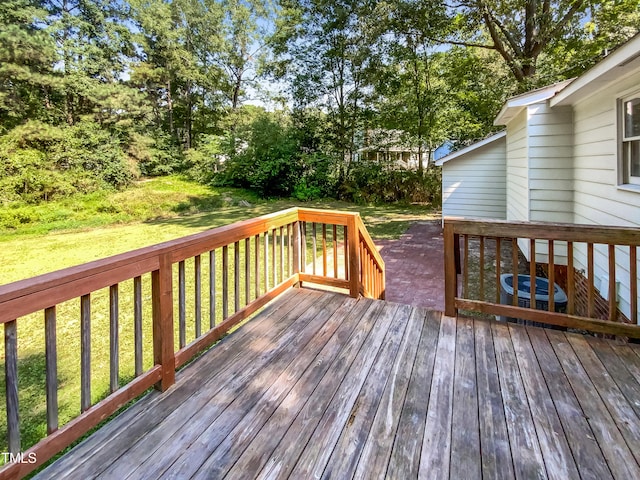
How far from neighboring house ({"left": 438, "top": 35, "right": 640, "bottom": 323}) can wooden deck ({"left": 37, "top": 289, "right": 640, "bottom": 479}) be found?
1727mm

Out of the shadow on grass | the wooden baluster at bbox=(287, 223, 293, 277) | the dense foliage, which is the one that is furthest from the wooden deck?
the dense foliage

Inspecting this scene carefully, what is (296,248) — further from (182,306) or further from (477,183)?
(477,183)

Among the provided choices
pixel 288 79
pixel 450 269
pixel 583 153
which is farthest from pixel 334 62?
pixel 450 269

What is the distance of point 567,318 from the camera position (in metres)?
2.48

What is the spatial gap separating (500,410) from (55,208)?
13385 millimetres

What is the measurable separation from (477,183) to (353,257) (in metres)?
6.28

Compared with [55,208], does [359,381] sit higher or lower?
lower

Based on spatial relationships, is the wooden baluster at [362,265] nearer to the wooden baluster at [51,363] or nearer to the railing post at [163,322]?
the railing post at [163,322]

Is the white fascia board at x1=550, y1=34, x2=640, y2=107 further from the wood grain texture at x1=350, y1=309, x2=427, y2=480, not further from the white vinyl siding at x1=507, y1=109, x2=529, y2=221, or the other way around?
the wood grain texture at x1=350, y1=309, x2=427, y2=480

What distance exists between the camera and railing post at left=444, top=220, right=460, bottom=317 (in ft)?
9.00

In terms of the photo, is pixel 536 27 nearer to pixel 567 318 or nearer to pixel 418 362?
pixel 567 318

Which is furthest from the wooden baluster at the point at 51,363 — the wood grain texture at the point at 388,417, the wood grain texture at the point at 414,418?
the wood grain texture at the point at 414,418

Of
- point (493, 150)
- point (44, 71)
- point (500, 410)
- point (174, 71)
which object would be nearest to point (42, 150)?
point (44, 71)

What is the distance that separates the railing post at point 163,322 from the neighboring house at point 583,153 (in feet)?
11.1
